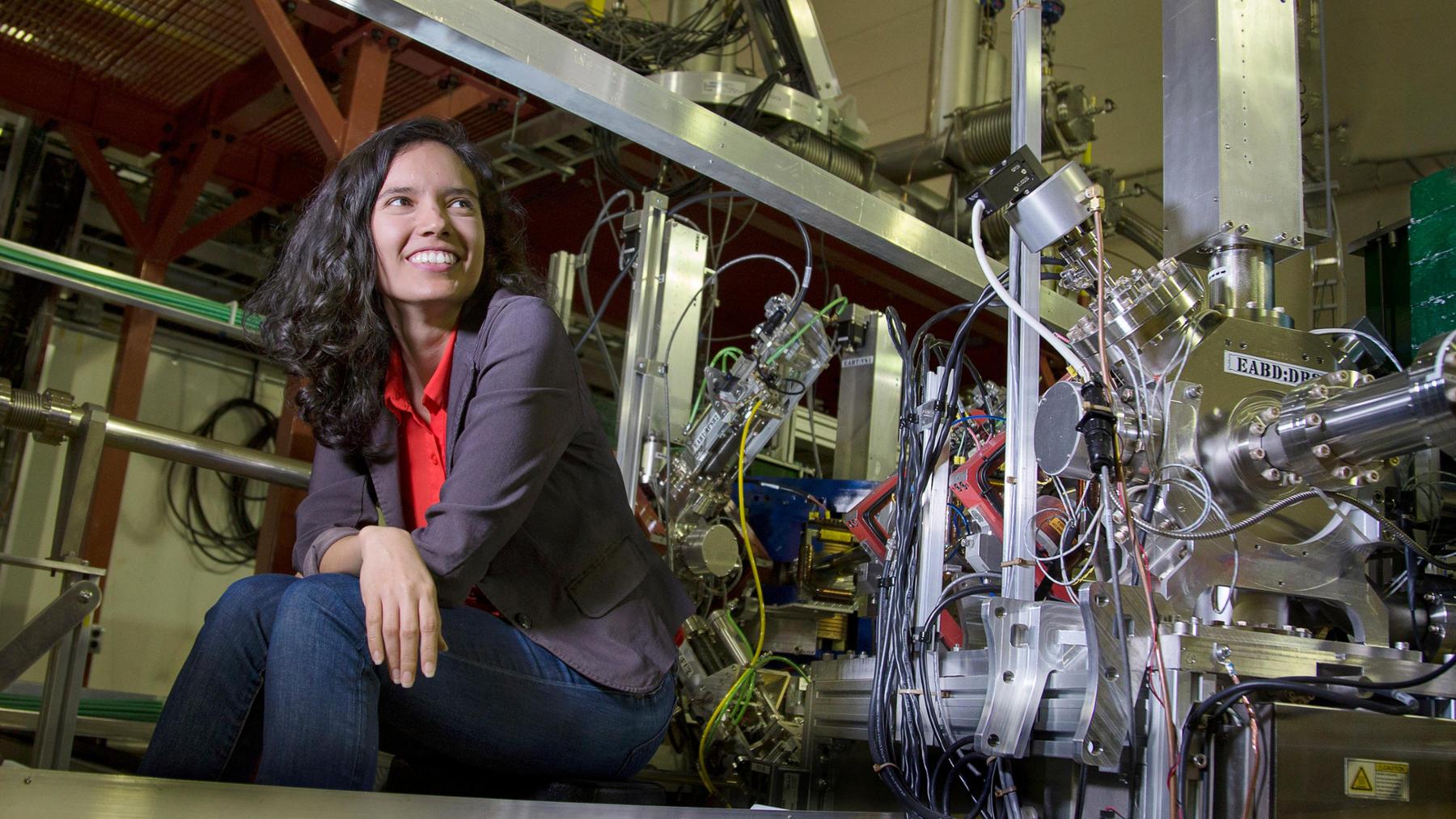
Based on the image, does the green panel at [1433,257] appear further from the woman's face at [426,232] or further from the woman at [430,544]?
the woman's face at [426,232]

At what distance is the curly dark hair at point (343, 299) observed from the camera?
1313 mm

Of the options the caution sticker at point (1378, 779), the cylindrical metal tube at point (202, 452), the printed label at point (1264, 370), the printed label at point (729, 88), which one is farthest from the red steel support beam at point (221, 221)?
the caution sticker at point (1378, 779)

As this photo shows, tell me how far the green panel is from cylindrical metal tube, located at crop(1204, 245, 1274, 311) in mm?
821

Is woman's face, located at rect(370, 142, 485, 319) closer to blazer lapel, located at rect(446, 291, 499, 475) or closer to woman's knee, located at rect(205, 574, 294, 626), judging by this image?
blazer lapel, located at rect(446, 291, 499, 475)

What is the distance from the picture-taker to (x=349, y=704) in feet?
3.33

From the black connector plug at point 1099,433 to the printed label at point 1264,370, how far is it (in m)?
0.19

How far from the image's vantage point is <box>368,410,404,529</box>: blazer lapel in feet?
4.26

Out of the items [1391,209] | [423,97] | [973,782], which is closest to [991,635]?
[973,782]

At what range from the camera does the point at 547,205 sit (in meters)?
4.00

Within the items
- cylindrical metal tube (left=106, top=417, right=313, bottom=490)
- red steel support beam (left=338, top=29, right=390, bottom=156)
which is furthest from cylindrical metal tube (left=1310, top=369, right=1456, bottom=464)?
red steel support beam (left=338, top=29, right=390, bottom=156)

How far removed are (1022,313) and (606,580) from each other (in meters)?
0.61

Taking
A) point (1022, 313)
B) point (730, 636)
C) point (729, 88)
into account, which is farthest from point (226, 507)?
point (1022, 313)

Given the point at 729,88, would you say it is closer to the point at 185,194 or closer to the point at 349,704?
the point at 185,194

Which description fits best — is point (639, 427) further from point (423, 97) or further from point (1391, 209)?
point (1391, 209)
